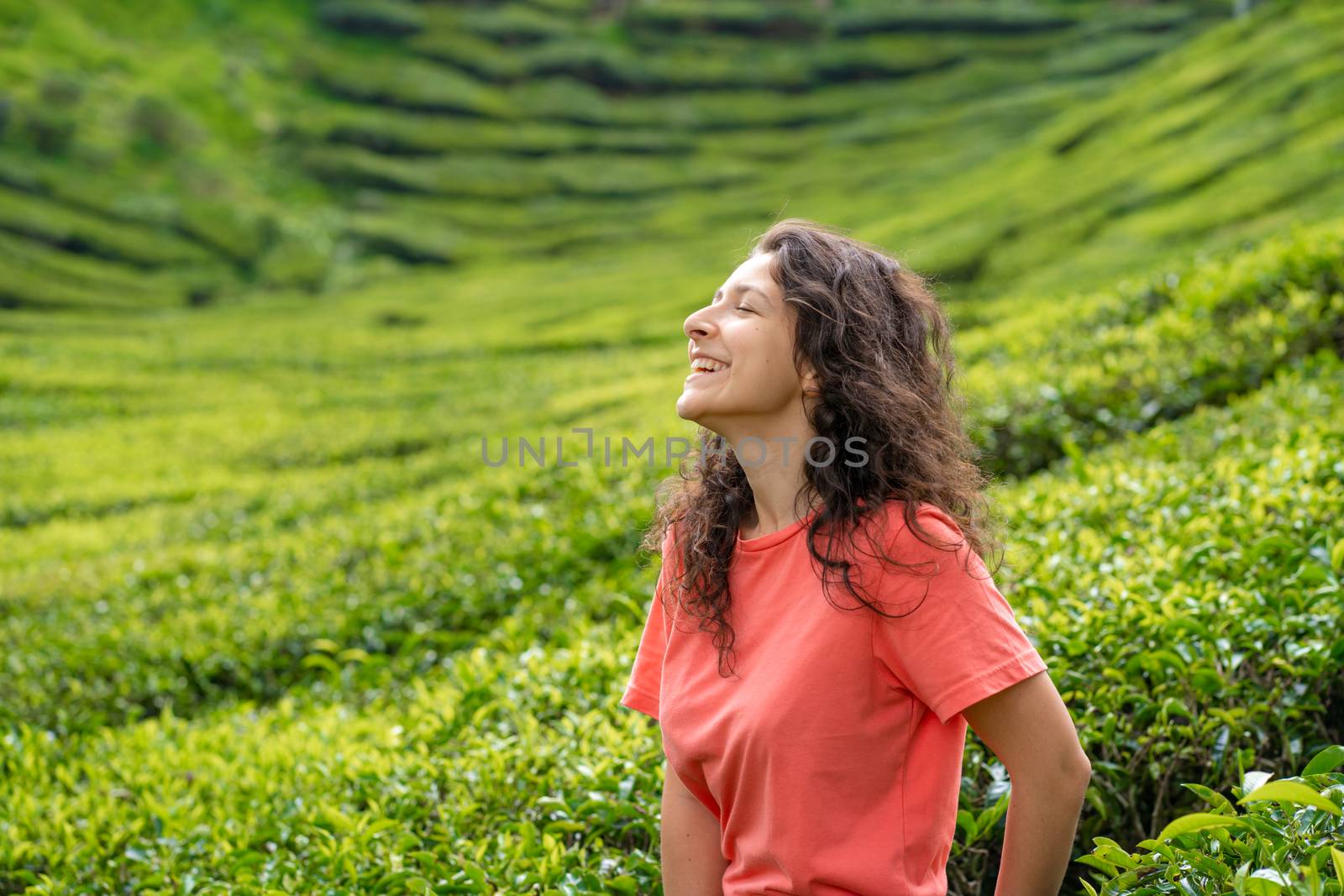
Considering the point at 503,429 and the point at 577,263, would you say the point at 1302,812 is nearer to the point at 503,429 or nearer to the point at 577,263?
the point at 503,429

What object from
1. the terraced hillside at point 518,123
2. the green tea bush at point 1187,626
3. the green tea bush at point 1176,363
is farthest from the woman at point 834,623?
the terraced hillside at point 518,123

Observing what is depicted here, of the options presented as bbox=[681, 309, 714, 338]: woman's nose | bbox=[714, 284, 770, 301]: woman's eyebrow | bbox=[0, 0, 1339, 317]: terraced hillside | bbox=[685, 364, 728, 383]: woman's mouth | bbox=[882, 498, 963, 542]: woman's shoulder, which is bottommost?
bbox=[882, 498, 963, 542]: woman's shoulder

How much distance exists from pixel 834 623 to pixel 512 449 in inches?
296

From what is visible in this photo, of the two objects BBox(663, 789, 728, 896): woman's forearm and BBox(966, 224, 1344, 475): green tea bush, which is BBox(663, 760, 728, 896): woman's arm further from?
BBox(966, 224, 1344, 475): green tea bush

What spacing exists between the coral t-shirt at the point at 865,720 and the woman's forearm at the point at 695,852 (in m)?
0.14

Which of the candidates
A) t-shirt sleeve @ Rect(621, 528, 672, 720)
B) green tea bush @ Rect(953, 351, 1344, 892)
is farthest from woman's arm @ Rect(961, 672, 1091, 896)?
green tea bush @ Rect(953, 351, 1344, 892)

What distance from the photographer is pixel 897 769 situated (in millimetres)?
1834

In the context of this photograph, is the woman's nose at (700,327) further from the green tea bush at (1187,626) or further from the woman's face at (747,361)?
the green tea bush at (1187,626)

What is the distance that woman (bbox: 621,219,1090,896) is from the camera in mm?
1735

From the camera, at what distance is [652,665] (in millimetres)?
2250

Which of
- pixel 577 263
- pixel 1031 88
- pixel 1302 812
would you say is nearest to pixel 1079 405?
pixel 1302 812

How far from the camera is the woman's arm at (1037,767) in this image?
1716 millimetres

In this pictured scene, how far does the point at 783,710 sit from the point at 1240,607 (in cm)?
173

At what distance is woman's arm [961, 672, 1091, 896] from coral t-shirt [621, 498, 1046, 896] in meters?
0.05
